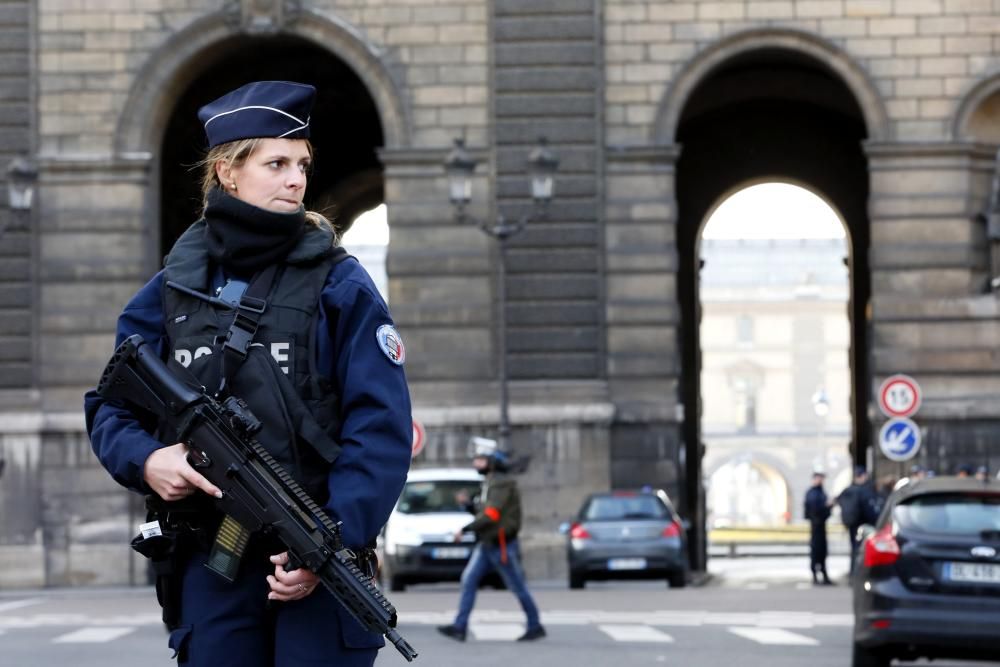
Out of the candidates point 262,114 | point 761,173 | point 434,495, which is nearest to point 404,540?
point 434,495

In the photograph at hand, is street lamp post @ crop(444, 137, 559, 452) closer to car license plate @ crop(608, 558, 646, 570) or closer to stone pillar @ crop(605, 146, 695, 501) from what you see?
stone pillar @ crop(605, 146, 695, 501)

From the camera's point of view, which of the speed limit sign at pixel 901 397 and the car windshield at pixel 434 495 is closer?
the car windshield at pixel 434 495

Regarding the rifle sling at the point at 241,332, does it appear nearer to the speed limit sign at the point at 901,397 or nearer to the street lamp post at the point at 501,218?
the street lamp post at the point at 501,218

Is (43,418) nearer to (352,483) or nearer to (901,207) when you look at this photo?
(901,207)

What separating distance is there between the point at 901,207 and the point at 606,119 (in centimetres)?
433

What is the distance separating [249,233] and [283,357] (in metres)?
0.34

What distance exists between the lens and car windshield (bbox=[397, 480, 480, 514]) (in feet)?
97.6

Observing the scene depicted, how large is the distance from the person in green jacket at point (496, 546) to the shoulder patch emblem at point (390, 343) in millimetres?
13161

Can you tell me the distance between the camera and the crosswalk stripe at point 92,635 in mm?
18812

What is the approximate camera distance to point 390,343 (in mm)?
5660

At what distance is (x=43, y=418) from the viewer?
3189cm

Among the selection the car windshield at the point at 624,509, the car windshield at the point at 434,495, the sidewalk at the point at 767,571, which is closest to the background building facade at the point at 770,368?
the sidewalk at the point at 767,571

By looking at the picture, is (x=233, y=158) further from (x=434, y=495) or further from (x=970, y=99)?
(x=970, y=99)

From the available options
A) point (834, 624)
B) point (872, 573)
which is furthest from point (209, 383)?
point (834, 624)
